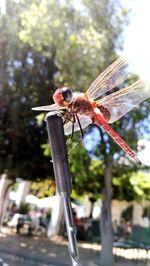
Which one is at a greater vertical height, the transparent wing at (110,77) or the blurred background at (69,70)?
the blurred background at (69,70)

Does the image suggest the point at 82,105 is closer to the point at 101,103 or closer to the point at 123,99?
the point at 101,103

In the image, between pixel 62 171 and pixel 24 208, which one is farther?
pixel 24 208

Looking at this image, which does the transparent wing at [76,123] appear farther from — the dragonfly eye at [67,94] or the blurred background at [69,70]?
the blurred background at [69,70]

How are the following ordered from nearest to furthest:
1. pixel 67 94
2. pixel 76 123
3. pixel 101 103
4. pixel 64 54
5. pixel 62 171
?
1. pixel 62 171
2. pixel 67 94
3. pixel 76 123
4. pixel 101 103
5. pixel 64 54


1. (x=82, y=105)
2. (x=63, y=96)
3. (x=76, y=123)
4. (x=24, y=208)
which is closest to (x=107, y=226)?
(x=76, y=123)

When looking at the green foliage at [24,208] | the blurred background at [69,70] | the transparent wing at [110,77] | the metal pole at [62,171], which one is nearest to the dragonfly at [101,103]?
the transparent wing at [110,77]

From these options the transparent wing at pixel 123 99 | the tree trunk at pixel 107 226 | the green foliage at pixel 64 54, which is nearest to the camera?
the transparent wing at pixel 123 99
